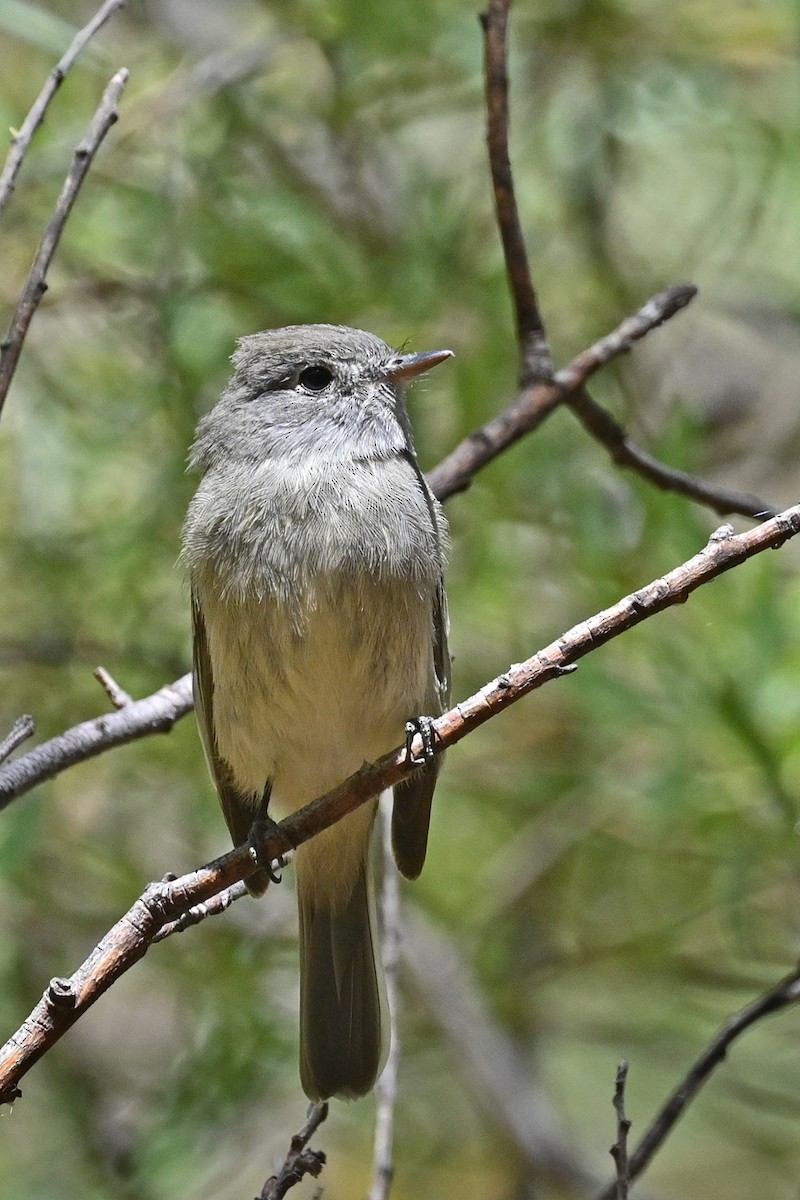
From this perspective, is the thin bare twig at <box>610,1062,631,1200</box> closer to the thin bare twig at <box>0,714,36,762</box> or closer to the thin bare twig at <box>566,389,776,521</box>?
the thin bare twig at <box>0,714,36,762</box>

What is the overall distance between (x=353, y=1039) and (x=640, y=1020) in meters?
1.73

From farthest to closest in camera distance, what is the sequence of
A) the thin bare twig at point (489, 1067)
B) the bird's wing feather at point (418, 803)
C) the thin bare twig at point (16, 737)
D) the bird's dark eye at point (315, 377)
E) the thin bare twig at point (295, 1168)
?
the thin bare twig at point (489, 1067) → the bird's dark eye at point (315, 377) → the bird's wing feather at point (418, 803) → the thin bare twig at point (16, 737) → the thin bare twig at point (295, 1168)

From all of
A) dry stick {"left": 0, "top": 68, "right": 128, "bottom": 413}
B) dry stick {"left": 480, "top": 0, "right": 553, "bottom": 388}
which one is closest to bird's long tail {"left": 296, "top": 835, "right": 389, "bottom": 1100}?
dry stick {"left": 480, "top": 0, "right": 553, "bottom": 388}

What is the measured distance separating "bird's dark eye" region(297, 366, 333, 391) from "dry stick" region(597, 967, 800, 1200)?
1806 mm

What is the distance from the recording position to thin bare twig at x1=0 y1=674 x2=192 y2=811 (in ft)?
8.66

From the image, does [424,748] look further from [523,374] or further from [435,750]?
[523,374]

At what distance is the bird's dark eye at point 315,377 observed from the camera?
3701 millimetres

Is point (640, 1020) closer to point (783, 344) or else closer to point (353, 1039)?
point (353, 1039)

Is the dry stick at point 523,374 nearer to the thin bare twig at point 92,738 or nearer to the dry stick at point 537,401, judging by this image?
the dry stick at point 537,401

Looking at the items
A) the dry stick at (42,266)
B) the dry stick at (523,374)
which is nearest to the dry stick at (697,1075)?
the dry stick at (523,374)

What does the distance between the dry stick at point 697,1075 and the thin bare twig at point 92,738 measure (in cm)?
126

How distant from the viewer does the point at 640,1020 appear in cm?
484

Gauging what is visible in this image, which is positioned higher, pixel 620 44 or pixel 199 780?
pixel 620 44

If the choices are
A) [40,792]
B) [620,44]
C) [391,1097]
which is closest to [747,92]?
[620,44]
